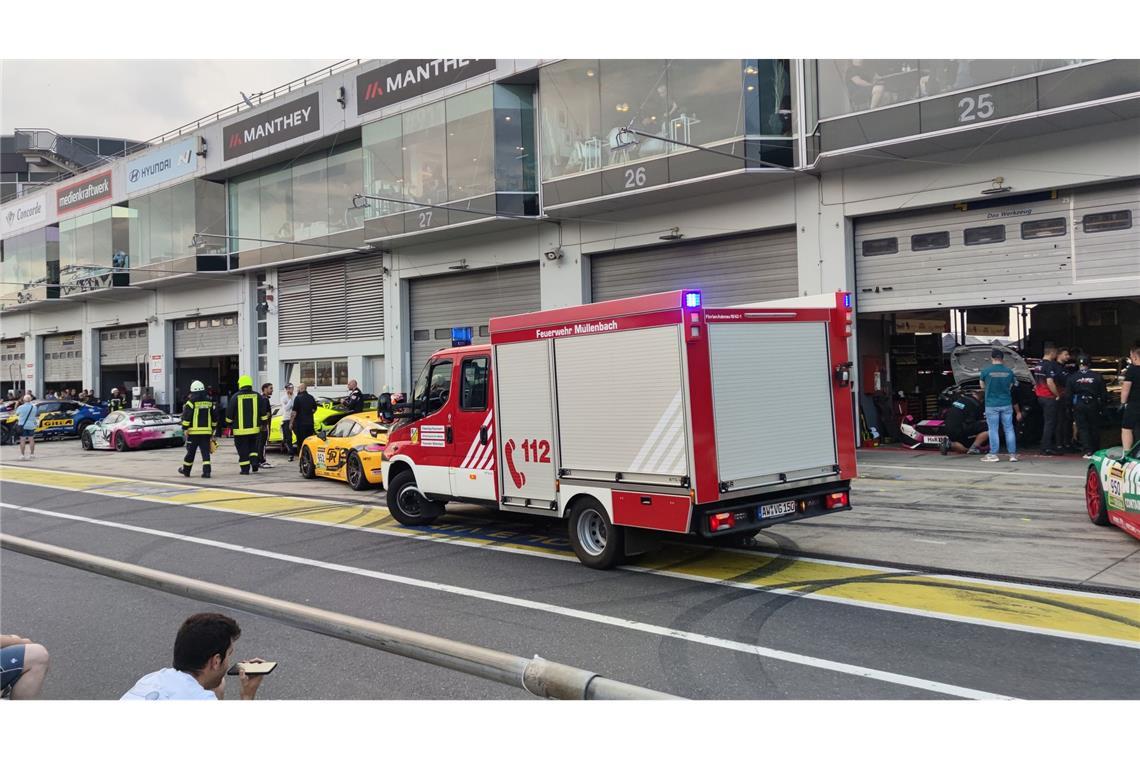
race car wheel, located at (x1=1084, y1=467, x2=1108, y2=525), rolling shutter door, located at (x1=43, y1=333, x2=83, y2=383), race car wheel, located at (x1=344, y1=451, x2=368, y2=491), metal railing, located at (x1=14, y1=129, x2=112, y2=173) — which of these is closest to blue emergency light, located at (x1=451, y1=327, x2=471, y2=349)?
race car wheel, located at (x1=344, y1=451, x2=368, y2=491)

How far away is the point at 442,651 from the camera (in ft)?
8.40

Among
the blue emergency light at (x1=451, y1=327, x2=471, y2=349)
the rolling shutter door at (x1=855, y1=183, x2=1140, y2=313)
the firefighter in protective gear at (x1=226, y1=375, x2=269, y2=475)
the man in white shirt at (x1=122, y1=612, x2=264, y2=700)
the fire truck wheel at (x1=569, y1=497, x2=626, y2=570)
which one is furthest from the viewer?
the firefighter in protective gear at (x1=226, y1=375, x2=269, y2=475)

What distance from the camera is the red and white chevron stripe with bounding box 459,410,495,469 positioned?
352 inches

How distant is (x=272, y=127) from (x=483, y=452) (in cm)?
2494

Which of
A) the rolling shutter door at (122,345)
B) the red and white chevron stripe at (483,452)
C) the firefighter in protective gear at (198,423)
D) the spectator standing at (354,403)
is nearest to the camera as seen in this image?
the red and white chevron stripe at (483,452)

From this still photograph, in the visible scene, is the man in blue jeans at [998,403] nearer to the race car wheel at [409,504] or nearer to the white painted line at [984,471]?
the white painted line at [984,471]

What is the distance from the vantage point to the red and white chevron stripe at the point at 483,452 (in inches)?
352

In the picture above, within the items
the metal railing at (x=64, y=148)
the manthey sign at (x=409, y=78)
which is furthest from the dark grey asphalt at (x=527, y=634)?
the metal railing at (x=64, y=148)

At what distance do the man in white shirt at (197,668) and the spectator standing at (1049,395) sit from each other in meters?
14.5

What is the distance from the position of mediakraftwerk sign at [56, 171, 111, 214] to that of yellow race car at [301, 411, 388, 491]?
30.1 m

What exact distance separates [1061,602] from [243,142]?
3159 centimetres

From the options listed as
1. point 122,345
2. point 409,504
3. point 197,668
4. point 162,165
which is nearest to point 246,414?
point 409,504

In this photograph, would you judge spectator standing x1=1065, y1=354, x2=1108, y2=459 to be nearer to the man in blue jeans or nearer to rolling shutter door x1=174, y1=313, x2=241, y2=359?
the man in blue jeans

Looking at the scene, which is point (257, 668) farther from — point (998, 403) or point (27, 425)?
point (27, 425)
